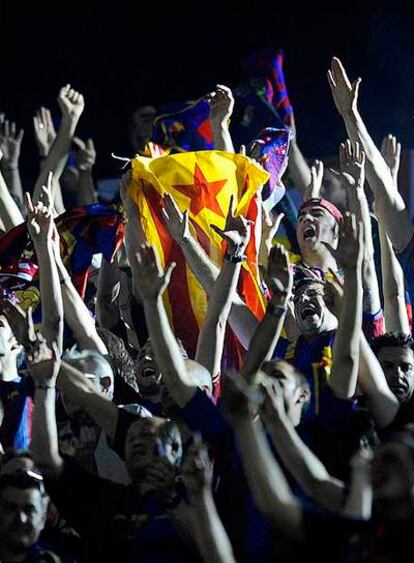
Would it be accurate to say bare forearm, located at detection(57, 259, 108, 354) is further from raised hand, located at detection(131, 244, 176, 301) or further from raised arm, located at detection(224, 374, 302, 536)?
raised arm, located at detection(224, 374, 302, 536)

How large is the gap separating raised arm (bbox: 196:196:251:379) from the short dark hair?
0.54m

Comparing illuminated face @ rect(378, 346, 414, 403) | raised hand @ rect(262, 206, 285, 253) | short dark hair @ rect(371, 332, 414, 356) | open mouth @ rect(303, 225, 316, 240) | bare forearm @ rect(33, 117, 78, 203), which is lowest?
illuminated face @ rect(378, 346, 414, 403)

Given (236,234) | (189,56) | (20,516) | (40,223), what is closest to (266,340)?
(236,234)

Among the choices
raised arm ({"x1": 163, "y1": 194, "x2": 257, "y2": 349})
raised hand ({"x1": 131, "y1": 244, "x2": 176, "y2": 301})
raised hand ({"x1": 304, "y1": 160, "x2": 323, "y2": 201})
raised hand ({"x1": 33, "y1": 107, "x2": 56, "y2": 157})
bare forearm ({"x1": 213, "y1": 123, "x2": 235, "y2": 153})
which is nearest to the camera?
raised hand ({"x1": 131, "y1": 244, "x2": 176, "y2": 301})

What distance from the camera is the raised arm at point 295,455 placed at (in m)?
5.33

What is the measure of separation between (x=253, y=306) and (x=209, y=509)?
225 centimetres

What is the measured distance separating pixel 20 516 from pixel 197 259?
5.39 ft

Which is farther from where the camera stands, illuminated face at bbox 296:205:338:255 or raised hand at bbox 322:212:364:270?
illuminated face at bbox 296:205:338:255

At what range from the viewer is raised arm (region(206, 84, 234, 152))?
7875 mm

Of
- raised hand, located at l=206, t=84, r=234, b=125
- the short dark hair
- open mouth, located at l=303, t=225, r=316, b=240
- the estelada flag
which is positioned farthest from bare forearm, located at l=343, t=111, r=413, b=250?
the short dark hair

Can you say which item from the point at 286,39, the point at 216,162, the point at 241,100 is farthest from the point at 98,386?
the point at 286,39

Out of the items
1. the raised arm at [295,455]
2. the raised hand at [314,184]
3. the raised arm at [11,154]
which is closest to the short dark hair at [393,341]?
the raised arm at [295,455]

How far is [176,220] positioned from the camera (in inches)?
281

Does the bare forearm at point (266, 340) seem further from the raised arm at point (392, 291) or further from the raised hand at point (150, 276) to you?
the raised arm at point (392, 291)
